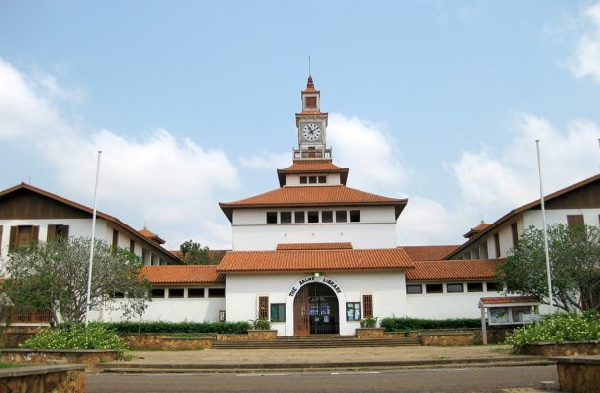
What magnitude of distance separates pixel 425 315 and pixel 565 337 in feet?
40.8

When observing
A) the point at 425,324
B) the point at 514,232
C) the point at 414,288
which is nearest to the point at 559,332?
the point at 425,324

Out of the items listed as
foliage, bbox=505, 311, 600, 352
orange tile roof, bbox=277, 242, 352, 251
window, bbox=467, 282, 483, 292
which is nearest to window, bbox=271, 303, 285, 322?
orange tile roof, bbox=277, 242, 352, 251

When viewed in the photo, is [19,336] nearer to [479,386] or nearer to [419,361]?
[419,361]

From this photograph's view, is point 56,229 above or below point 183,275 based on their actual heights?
above

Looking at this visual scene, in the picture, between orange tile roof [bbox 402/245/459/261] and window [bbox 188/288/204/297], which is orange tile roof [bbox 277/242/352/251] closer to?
window [bbox 188/288/204/297]

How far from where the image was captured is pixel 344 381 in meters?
14.9

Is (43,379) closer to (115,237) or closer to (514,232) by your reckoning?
(115,237)

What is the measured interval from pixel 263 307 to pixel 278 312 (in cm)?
85

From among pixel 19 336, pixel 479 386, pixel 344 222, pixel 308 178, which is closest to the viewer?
pixel 479 386

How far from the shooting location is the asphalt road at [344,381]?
13.2 metres

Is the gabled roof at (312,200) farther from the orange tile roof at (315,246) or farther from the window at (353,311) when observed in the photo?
the window at (353,311)

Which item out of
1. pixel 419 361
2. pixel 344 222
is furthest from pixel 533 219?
pixel 419 361

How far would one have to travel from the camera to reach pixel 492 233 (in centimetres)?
3859

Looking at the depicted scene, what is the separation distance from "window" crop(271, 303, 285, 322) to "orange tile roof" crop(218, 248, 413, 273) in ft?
6.25
